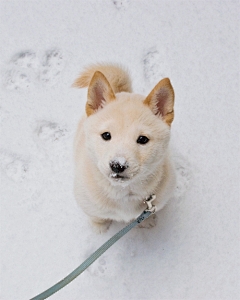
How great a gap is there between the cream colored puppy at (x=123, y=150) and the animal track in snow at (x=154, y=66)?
865 millimetres

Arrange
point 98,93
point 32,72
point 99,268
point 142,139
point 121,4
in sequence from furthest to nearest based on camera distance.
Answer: point 121,4 < point 32,72 < point 99,268 < point 98,93 < point 142,139

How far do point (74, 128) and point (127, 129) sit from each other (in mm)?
1178

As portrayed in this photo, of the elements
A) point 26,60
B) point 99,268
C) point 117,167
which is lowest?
point 99,268

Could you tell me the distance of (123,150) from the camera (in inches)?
48.5

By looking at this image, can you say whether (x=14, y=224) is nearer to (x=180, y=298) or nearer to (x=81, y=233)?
(x=81, y=233)

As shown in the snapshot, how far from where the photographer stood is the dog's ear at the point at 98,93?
4.53 feet

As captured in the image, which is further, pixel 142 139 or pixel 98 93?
pixel 98 93

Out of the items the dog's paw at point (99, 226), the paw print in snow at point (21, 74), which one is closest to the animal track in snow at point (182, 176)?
the dog's paw at point (99, 226)

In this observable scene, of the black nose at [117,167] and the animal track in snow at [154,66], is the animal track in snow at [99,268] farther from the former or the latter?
the animal track in snow at [154,66]

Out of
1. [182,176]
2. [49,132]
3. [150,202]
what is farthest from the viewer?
[49,132]

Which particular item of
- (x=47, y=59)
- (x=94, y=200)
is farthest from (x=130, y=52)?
(x=94, y=200)

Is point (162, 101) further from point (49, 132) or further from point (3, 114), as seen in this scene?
point (3, 114)

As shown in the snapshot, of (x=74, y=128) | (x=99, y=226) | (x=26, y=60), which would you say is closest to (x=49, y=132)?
(x=74, y=128)

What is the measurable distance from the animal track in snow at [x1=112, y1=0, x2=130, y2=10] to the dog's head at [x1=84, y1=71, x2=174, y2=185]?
63.6 inches
